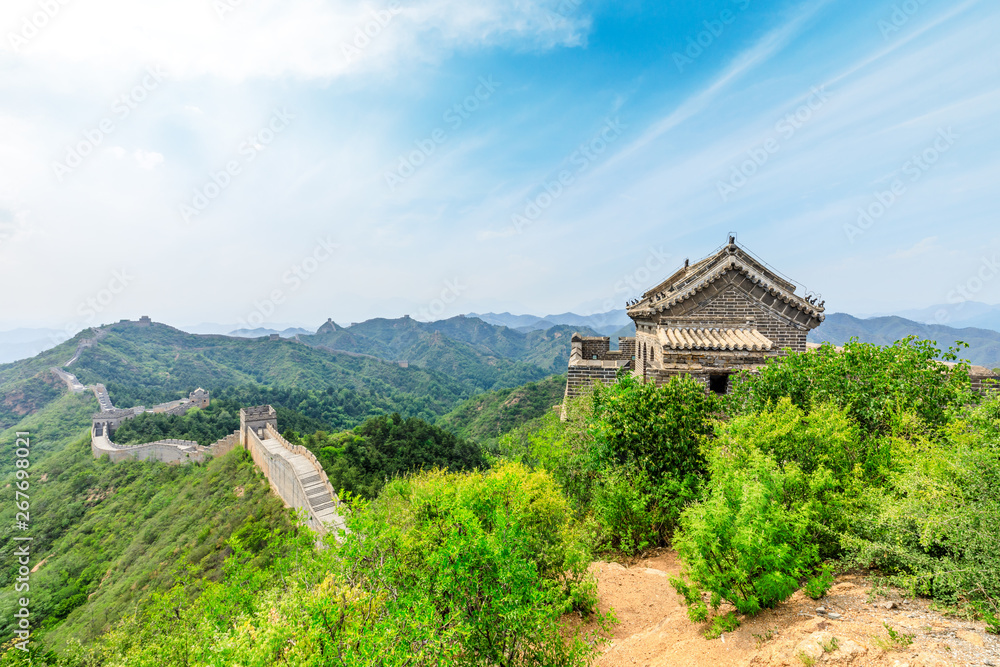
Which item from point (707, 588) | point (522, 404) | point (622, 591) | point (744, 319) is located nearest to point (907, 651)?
point (707, 588)

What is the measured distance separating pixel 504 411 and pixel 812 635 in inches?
3085

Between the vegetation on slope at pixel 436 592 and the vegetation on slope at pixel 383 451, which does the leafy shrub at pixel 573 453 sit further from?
the vegetation on slope at pixel 383 451

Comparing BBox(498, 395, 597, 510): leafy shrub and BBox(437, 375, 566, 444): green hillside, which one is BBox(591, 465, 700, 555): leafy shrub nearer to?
BBox(498, 395, 597, 510): leafy shrub

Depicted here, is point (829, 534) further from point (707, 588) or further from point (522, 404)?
point (522, 404)

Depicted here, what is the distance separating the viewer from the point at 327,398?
10412cm

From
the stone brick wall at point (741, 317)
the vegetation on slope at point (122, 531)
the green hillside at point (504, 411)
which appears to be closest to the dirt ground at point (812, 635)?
the stone brick wall at point (741, 317)

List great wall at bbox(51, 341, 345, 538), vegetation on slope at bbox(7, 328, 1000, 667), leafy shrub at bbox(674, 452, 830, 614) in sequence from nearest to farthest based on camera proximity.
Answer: vegetation on slope at bbox(7, 328, 1000, 667) < leafy shrub at bbox(674, 452, 830, 614) < great wall at bbox(51, 341, 345, 538)

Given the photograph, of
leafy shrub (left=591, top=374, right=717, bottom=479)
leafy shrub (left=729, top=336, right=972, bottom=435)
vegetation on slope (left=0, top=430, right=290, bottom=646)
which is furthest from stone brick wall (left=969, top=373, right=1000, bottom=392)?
vegetation on slope (left=0, top=430, right=290, bottom=646)

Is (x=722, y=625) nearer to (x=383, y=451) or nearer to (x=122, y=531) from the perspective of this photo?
(x=383, y=451)

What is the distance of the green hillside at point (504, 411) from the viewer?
7656 centimetres

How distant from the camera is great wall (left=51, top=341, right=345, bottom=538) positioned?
21167 millimetres

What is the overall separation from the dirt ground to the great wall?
5556 millimetres

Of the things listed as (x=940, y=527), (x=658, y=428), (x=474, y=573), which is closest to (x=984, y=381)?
(x=940, y=527)

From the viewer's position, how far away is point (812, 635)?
5.04 meters
